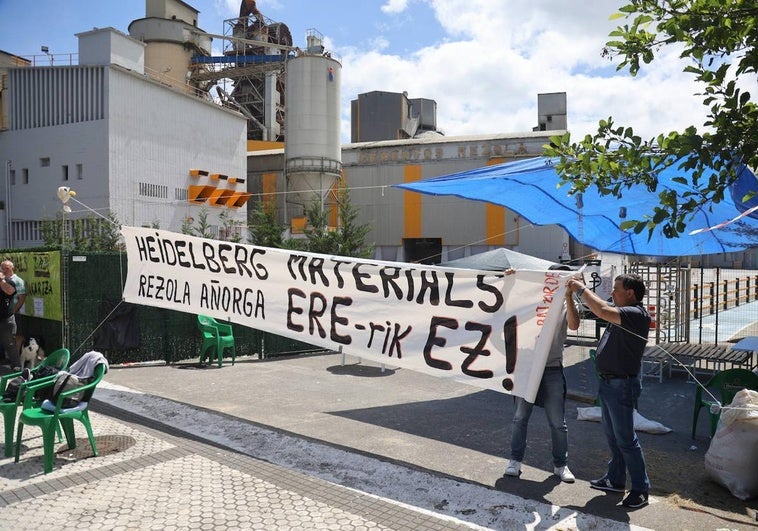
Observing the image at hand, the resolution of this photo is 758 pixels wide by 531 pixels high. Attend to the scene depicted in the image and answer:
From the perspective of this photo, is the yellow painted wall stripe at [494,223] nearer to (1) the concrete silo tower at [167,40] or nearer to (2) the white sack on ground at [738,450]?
(1) the concrete silo tower at [167,40]

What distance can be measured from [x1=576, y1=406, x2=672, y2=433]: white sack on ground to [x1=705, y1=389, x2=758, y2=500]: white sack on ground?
5.81ft

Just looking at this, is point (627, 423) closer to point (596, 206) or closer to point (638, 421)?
point (638, 421)

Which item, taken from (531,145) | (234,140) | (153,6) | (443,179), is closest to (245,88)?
(153,6)

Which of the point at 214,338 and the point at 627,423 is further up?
the point at 627,423

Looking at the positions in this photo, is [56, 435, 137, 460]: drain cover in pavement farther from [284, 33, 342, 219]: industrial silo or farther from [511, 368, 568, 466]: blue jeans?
[284, 33, 342, 219]: industrial silo

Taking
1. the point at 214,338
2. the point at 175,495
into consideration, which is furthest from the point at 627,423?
the point at 214,338

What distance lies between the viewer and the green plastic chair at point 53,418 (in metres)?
5.55

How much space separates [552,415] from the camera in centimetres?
539

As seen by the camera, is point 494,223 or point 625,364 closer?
point 625,364

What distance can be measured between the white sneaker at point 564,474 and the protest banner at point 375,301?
799mm

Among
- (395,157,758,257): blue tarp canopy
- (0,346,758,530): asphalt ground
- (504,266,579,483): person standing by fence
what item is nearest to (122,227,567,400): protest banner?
(504,266,579,483): person standing by fence

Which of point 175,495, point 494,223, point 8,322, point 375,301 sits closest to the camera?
point 175,495

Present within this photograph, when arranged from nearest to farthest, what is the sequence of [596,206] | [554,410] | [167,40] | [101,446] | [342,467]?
[554,410] → [342,467] → [101,446] → [596,206] → [167,40]

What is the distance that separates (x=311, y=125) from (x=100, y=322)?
25.2 m
